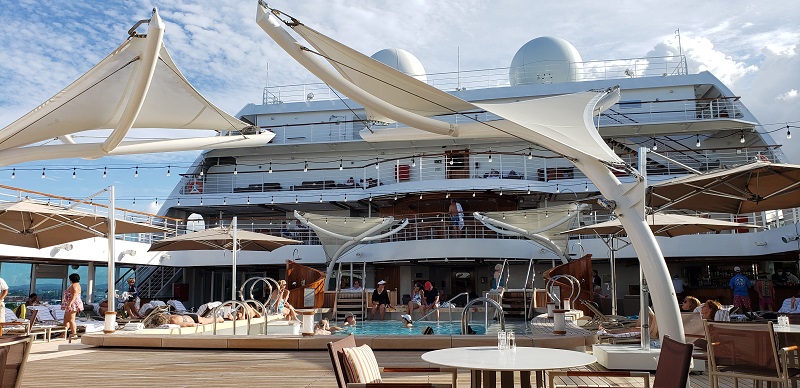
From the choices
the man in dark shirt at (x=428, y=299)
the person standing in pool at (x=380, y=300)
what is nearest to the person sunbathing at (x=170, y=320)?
the person standing in pool at (x=380, y=300)

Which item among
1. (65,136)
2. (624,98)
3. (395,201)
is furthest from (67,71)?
(624,98)

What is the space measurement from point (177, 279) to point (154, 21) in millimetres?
20412

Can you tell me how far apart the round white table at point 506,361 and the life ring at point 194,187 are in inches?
864

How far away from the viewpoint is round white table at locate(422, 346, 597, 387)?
335 cm

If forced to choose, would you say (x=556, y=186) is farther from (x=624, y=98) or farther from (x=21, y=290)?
(x=21, y=290)

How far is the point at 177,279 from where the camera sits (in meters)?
24.1

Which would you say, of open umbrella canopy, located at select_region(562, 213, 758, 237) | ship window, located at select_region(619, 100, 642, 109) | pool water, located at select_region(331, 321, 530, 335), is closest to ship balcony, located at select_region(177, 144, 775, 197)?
ship window, located at select_region(619, 100, 642, 109)

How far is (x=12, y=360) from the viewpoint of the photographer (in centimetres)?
352

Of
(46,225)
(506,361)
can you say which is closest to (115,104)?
(46,225)

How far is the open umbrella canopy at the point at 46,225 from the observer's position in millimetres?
8992

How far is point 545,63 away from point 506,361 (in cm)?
2263

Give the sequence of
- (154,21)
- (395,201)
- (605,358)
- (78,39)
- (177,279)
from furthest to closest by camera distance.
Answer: (177,279) < (395,201) < (78,39) < (605,358) < (154,21)

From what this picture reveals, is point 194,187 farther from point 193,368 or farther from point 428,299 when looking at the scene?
point 193,368

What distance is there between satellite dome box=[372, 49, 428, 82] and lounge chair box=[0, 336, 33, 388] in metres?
22.7
